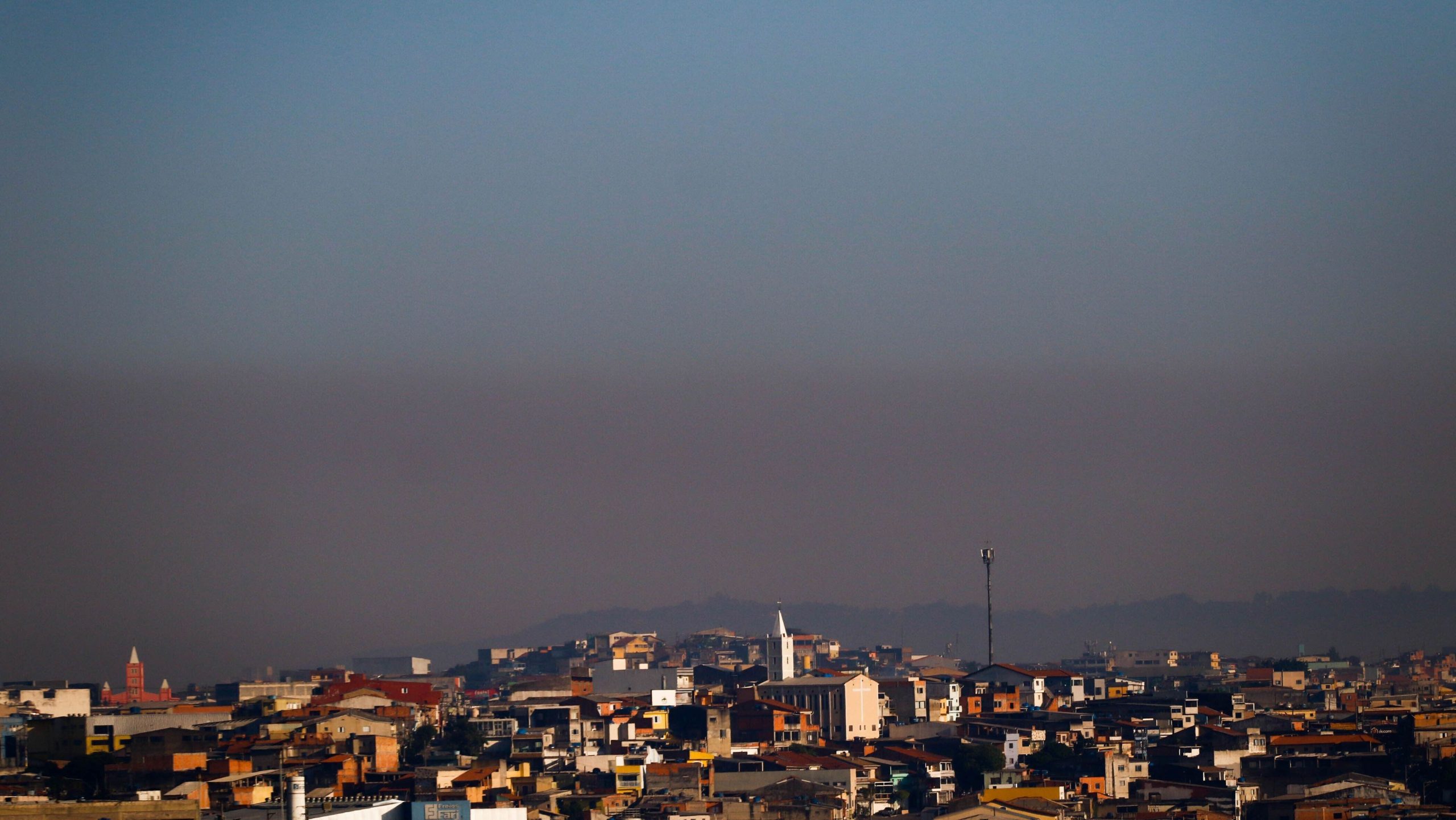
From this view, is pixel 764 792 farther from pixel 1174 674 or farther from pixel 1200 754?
pixel 1174 674

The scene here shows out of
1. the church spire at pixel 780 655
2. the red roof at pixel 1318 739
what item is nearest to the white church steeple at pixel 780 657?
the church spire at pixel 780 655

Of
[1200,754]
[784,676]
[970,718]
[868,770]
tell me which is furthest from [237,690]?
[1200,754]

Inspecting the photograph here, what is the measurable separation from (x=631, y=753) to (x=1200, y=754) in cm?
1274

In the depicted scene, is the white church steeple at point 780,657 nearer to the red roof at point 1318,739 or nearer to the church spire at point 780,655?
the church spire at point 780,655

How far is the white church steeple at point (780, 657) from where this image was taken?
244 feet

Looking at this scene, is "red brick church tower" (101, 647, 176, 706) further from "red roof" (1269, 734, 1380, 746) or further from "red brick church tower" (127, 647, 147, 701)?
"red roof" (1269, 734, 1380, 746)

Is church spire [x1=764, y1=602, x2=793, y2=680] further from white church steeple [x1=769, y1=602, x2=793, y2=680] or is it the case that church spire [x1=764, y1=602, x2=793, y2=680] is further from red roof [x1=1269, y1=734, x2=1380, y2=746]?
red roof [x1=1269, y1=734, x2=1380, y2=746]

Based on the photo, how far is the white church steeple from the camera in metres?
74.5

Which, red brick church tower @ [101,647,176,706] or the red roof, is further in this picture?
red brick church tower @ [101,647,176,706]

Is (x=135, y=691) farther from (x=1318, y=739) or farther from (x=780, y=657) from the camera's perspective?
(x=1318, y=739)

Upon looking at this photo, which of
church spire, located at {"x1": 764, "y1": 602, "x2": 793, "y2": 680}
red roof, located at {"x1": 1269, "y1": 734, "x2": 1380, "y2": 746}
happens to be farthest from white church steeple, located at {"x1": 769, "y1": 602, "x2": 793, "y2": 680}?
red roof, located at {"x1": 1269, "y1": 734, "x2": 1380, "y2": 746}

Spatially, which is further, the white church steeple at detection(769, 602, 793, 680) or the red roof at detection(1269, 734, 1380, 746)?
the white church steeple at detection(769, 602, 793, 680)

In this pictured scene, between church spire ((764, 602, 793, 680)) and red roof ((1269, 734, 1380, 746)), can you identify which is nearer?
red roof ((1269, 734, 1380, 746))

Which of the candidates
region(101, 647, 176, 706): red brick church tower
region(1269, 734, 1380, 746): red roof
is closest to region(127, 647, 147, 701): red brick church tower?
region(101, 647, 176, 706): red brick church tower
